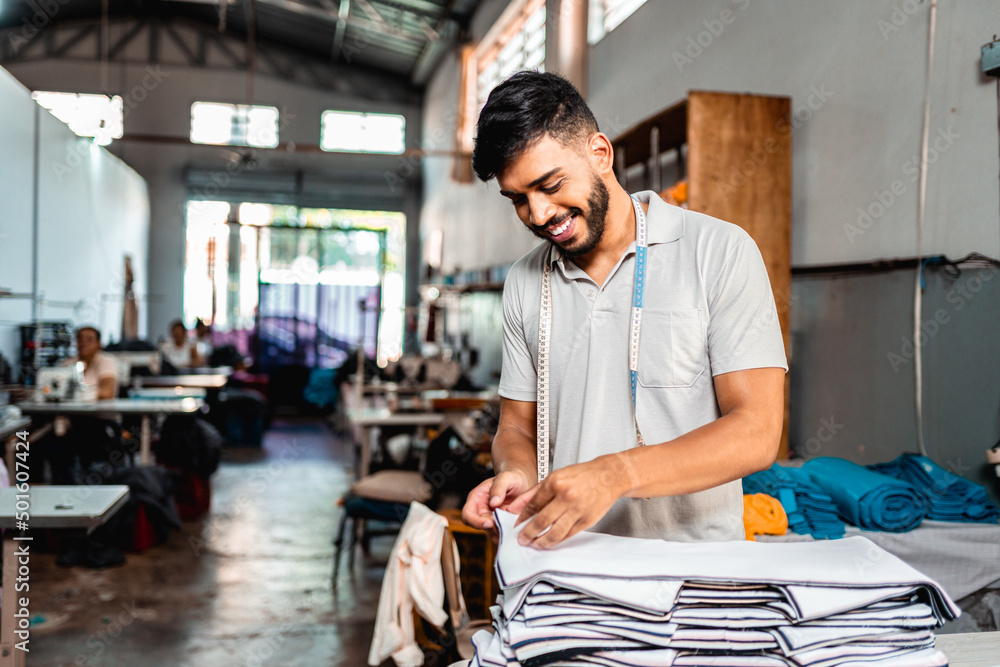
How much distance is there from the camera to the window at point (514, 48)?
727 cm

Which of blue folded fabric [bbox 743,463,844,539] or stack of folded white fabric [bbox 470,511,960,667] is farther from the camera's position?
blue folded fabric [bbox 743,463,844,539]

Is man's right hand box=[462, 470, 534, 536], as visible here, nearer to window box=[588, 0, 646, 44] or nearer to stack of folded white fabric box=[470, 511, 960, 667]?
stack of folded white fabric box=[470, 511, 960, 667]

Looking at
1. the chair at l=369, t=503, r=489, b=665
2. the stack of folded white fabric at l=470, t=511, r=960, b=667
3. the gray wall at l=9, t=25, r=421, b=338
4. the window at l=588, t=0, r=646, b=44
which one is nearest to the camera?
the stack of folded white fabric at l=470, t=511, r=960, b=667

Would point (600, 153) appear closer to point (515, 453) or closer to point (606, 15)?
point (515, 453)

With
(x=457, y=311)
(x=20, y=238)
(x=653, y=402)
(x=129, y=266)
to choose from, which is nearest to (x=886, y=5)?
(x=653, y=402)

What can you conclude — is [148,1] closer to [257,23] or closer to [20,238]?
[257,23]

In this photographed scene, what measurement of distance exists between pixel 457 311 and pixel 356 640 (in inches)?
293

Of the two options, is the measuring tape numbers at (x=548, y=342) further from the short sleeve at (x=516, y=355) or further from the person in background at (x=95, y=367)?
the person in background at (x=95, y=367)

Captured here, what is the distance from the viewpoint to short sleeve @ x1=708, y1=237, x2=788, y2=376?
1.08 meters

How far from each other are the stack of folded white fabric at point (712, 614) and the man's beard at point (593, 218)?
1.60 feet

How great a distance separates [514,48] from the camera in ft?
27.2

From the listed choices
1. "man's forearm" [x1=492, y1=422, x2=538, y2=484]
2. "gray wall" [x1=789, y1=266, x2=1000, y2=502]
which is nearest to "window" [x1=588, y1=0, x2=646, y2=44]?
"gray wall" [x1=789, y1=266, x2=1000, y2=502]

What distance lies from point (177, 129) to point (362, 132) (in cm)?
304

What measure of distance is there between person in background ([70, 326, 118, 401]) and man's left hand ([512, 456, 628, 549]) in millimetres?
6010
